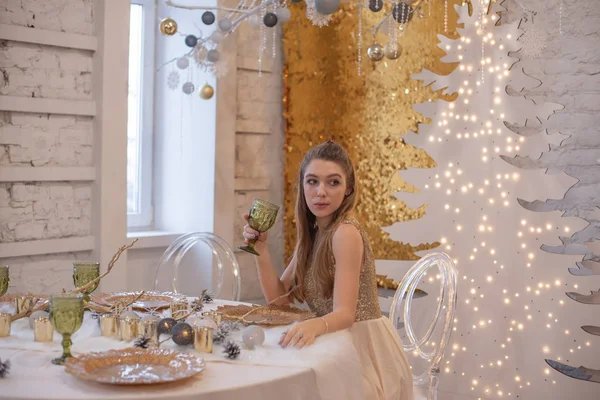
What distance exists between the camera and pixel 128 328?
1.93 m

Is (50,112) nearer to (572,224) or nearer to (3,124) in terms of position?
(3,124)

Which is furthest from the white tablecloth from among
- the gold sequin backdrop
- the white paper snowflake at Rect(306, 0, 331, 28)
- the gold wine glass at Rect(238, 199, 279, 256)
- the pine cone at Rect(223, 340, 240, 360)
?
the gold sequin backdrop

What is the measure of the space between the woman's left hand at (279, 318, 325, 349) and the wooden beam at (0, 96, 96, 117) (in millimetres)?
1920

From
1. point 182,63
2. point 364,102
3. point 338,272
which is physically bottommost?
point 338,272

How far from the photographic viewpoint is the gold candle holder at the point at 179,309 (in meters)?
2.12

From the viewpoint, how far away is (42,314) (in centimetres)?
200

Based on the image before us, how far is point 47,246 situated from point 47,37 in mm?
902

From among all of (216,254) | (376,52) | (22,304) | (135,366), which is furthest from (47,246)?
(135,366)

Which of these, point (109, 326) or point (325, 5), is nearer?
point (109, 326)

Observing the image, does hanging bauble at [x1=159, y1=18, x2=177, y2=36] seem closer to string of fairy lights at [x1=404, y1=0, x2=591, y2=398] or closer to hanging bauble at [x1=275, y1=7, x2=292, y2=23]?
hanging bauble at [x1=275, y1=7, x2=292, y2=23]

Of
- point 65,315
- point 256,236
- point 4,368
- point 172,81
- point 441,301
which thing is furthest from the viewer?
point 172,81

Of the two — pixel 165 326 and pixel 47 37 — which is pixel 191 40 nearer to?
pixel 47 37

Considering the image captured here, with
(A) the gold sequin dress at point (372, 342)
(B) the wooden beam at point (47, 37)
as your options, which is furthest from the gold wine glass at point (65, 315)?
(B) the wooden beam at point (47, 37)

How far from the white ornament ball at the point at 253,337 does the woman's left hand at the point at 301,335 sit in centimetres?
5
